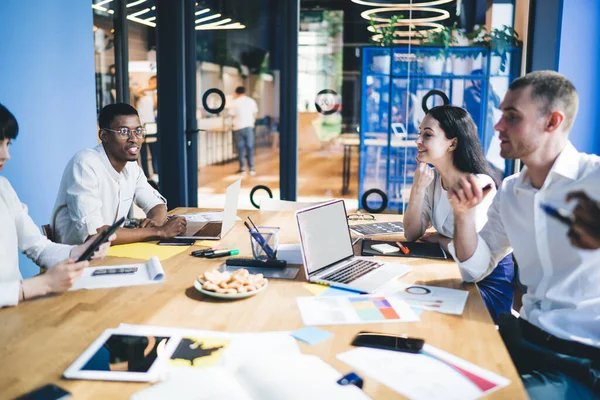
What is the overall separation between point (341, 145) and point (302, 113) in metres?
0.63

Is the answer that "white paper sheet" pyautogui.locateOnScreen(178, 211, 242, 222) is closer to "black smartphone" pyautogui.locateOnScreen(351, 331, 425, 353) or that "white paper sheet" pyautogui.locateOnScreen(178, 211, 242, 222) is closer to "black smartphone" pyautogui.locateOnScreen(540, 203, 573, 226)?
"black smartphone" pyautogui.locateOnScreen(351, 331, 425, 353)

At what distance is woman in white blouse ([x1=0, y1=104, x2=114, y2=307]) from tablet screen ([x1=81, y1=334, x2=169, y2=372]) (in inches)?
Answer: 14.9

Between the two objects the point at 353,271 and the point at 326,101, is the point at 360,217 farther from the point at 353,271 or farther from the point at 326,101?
the point at 326,101

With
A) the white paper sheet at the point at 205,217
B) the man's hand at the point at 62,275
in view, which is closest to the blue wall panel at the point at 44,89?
the white paper sheet at the point at 205,217

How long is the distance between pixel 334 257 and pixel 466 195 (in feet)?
1.73

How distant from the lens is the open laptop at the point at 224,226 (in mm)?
2496

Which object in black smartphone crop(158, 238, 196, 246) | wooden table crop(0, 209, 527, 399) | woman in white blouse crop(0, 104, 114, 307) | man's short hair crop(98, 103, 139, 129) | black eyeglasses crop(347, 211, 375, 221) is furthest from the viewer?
black eyeglasses crop(347, 211, 375, 221)

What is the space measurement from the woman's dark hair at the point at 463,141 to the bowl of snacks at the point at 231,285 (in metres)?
1.32

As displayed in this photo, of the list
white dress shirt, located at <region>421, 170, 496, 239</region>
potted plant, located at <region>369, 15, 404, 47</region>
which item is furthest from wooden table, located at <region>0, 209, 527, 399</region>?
potted plant, located at <region>369, 15, 404, 47</region>

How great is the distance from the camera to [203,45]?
5289mm

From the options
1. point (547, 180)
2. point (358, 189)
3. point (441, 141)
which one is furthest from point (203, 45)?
point (547, 180)

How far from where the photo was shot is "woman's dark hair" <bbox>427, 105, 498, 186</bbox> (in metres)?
2.68

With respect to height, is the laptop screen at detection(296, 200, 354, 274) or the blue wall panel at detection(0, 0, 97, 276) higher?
the blue wall panel at detection(0, 0, 97, 276)

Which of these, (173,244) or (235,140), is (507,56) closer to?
(235,140)
